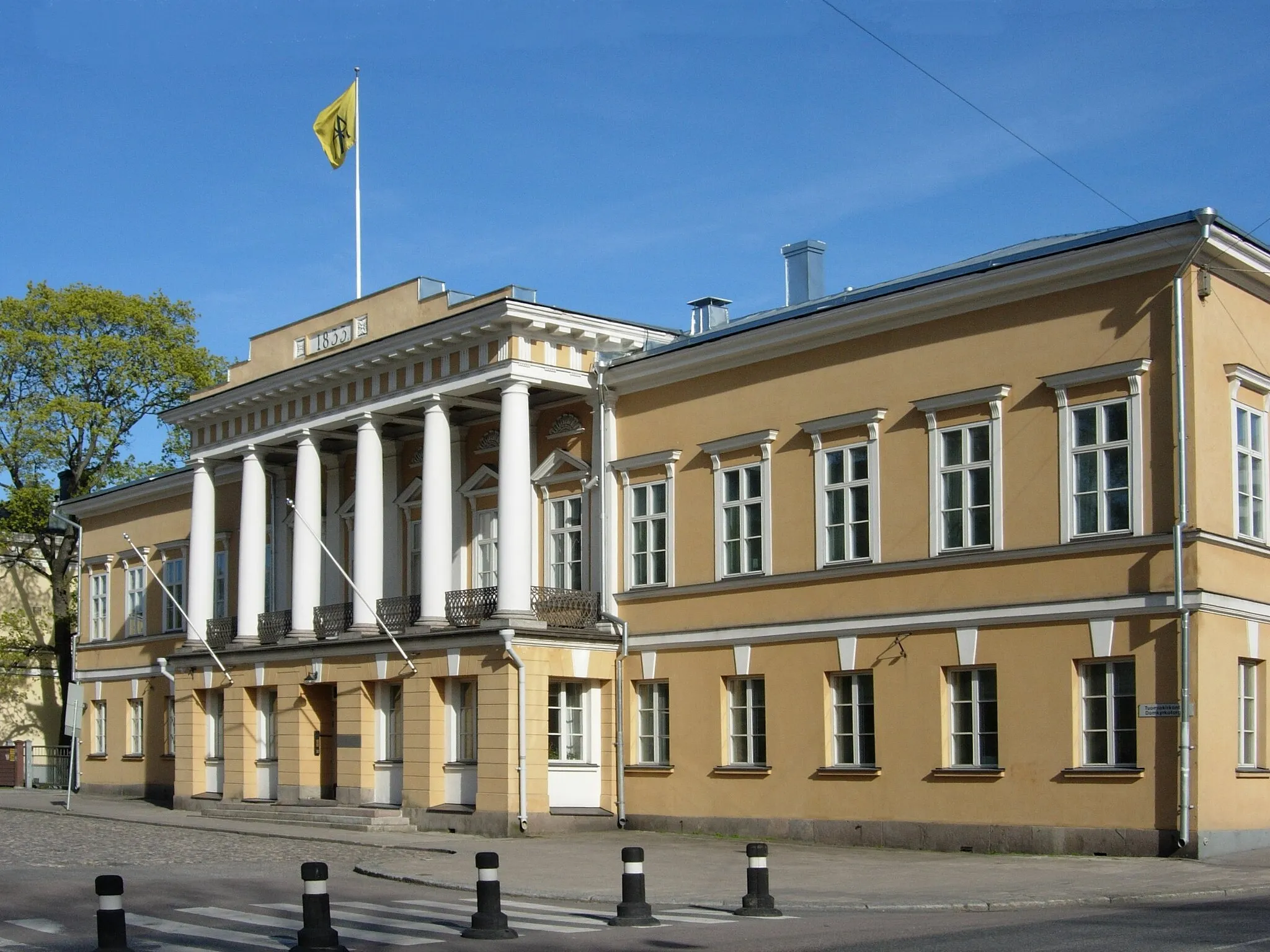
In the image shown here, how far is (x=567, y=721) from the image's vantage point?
30.3 meters

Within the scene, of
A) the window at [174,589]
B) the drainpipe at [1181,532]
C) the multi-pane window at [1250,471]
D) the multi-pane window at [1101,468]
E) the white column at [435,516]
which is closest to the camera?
the drainpipe at [1181,532]

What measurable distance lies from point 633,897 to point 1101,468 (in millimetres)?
10828

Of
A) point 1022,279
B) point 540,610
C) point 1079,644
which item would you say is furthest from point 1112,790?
point 540,610

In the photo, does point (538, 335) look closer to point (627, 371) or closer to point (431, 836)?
point (627, 371)

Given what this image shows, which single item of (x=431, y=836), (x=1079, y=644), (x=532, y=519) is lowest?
(x=431, y=836)

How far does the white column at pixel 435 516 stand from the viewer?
3116cm

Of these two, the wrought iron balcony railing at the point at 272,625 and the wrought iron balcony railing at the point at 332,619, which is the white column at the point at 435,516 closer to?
the wrought iron balcony railing at the point at 332,619

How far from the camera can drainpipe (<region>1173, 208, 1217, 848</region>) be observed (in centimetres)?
2141

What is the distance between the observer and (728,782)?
28047mm

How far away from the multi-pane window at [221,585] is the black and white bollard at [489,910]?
28.1 meters

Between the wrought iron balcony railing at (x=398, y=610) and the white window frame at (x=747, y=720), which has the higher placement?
the wrought iron balcony railing at (x=398, y=610)

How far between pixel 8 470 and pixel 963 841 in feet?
127

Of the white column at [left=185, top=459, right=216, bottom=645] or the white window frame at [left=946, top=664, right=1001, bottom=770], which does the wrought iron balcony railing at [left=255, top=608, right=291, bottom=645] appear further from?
the white window frame at [left=946, top=664, right=1001, bottom=770]

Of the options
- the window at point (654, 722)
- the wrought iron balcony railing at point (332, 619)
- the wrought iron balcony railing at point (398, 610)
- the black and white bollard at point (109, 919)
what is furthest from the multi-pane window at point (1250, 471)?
the wrought iron balcony railing at point (332, 619)
